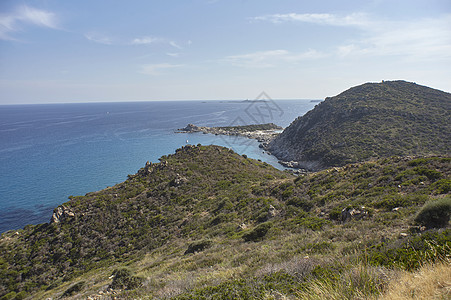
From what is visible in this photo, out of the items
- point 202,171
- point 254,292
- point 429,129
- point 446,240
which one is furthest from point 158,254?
point 429,129

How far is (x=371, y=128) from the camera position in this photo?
5266cm

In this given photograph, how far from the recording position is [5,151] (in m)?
73.2

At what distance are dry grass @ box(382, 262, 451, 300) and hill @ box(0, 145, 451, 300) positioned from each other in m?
0.25

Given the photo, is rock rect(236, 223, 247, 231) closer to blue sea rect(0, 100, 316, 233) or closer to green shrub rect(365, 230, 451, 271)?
green shrub rect(365, 230, 451, 271)

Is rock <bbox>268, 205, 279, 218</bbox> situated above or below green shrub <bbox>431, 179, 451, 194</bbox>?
below

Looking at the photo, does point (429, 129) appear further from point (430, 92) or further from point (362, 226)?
point (362, 226)

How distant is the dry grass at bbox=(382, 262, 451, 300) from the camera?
10.5 ft

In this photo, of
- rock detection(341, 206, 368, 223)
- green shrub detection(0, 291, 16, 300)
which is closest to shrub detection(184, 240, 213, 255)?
rock detection(341, 206, 368, 223)

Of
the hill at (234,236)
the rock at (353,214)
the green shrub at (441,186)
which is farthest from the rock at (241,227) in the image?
the green shrub at (441,186)

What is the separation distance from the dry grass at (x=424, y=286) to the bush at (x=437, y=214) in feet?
14.7

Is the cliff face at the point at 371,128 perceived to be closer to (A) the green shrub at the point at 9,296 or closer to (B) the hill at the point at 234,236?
(B) the hill at the point at 234,236

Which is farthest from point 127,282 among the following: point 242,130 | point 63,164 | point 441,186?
point 242,130

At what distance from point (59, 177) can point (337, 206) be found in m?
58.2

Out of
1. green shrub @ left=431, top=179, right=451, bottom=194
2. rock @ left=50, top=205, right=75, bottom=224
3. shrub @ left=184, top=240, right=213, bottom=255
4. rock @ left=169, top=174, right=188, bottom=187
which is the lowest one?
rock @ left=50, top=205, right=75, bottom=224
